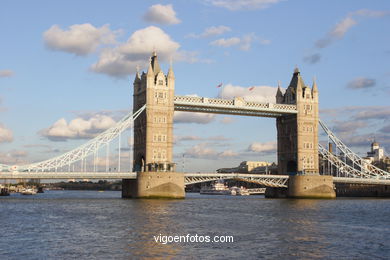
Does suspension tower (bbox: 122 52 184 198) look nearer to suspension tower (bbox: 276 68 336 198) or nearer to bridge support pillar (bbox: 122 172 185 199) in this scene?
bridge support pillar (bbox: 122 172 185 199)

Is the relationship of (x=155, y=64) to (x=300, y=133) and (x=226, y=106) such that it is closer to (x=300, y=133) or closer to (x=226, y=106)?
(x=226, y=106)

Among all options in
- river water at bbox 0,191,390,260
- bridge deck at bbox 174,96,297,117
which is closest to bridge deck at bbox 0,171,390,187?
bridge deck at bbox 174,96,297,117

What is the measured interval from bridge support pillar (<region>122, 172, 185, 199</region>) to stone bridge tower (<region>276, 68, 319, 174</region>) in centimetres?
3097

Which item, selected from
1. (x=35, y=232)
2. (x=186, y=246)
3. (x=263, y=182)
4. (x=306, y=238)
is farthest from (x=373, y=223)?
(x=263, y=182)

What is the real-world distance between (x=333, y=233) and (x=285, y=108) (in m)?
72.6

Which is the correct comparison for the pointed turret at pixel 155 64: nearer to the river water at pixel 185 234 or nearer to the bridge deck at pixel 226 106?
the bridge deck at pixel 226 106

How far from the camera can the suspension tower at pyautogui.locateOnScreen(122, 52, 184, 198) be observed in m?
96.6

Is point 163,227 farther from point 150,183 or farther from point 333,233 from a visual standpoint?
point 150,183

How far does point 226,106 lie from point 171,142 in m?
13.0

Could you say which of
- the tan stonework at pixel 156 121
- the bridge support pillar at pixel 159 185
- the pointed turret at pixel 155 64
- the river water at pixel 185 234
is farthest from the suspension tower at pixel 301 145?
the river water at pixel 185 234

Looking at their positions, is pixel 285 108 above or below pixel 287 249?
above

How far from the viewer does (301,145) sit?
118 m

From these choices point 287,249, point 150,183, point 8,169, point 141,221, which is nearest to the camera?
point 287,249

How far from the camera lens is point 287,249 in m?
36.3
